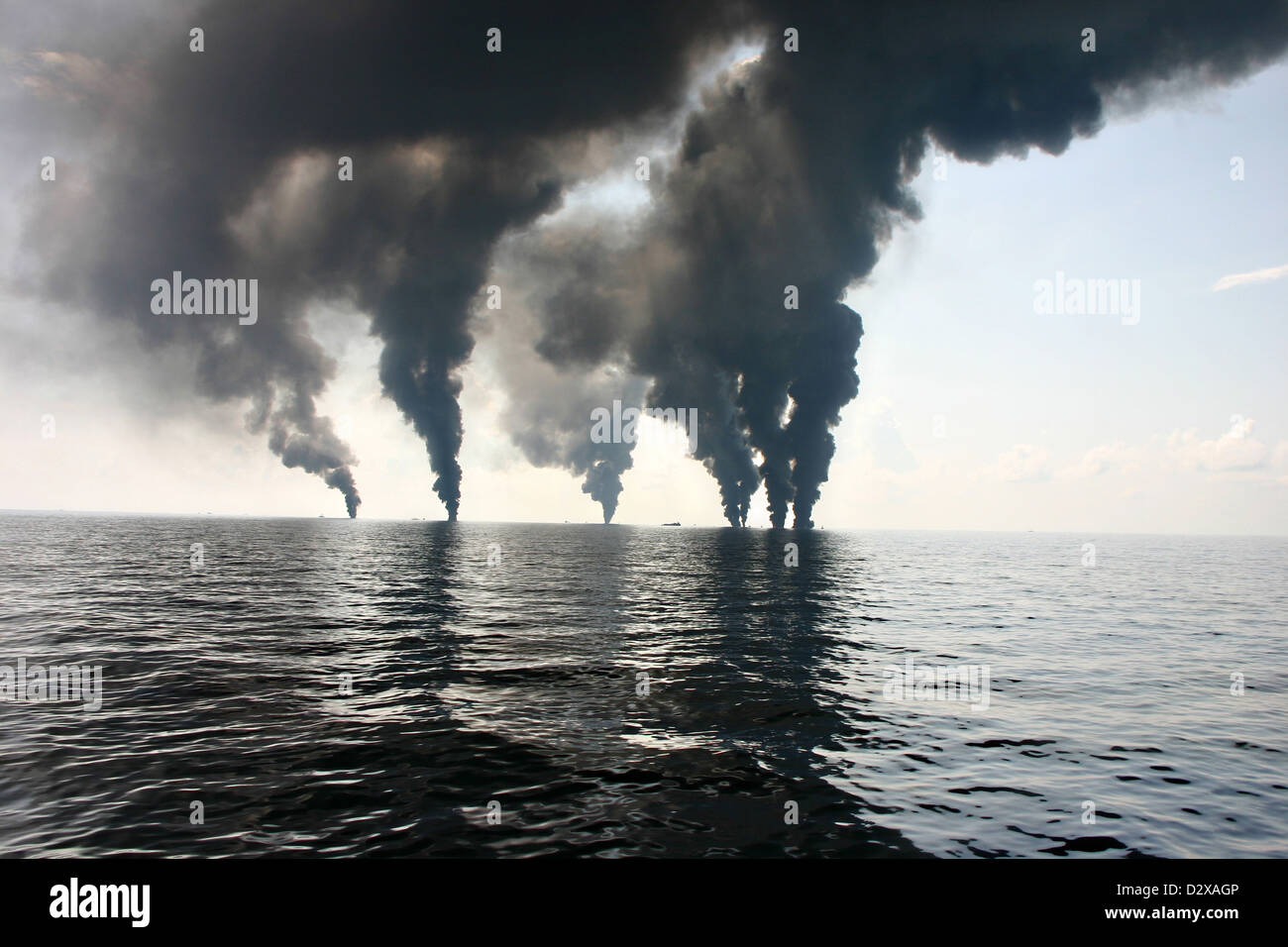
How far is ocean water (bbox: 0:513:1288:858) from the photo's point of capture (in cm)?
1114

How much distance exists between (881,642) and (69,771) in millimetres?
29217

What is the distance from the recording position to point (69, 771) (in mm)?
13297

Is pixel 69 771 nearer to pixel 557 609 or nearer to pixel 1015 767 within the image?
pixel 1015 767

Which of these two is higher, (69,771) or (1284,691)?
(69,771)

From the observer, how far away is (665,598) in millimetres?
47219

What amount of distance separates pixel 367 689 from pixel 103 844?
32.2 ft

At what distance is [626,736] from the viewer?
16219 mm

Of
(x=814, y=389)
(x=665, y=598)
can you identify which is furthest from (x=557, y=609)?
(x=814, y=389)

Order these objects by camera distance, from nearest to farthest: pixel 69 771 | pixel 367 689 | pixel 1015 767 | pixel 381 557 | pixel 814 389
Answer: pixel 69 771 < pixel 1015 767 < pixel 367 689 < pixel 381 557 < pixel 814 389

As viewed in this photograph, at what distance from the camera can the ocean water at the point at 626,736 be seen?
11141mm
